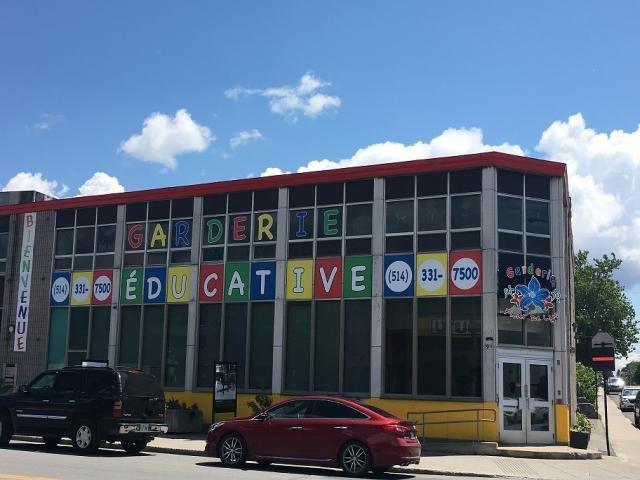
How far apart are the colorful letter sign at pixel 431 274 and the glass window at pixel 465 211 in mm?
962

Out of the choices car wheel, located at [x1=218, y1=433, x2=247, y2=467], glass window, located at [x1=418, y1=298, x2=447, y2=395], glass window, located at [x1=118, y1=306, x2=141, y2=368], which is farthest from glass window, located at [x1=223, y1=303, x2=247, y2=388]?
car wheel, located at [x1=218, y1=433, x2=247, y2=467]

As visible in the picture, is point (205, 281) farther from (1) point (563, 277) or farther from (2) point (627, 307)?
(2) point (627, 307)

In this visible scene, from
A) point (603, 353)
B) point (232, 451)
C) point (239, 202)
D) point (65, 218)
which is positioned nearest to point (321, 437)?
point (232, 451)

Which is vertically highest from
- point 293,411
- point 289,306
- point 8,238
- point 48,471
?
point 8,238

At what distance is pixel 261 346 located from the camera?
2278 cm

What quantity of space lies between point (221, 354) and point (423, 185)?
7.98 m

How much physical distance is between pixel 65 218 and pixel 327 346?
10.8 m

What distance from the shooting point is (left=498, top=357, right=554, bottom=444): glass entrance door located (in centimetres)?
1938

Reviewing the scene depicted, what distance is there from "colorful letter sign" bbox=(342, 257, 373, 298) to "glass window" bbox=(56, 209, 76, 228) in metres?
10.4

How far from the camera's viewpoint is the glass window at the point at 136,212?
82.4 ft

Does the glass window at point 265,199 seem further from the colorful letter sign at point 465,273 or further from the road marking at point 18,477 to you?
the road marking at point 18,477

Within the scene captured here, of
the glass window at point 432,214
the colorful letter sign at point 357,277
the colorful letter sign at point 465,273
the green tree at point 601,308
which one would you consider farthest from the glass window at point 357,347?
the green tree at point 601,308

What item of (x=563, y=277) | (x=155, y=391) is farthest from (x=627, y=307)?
(x=155, y=391)

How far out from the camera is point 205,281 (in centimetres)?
2369
